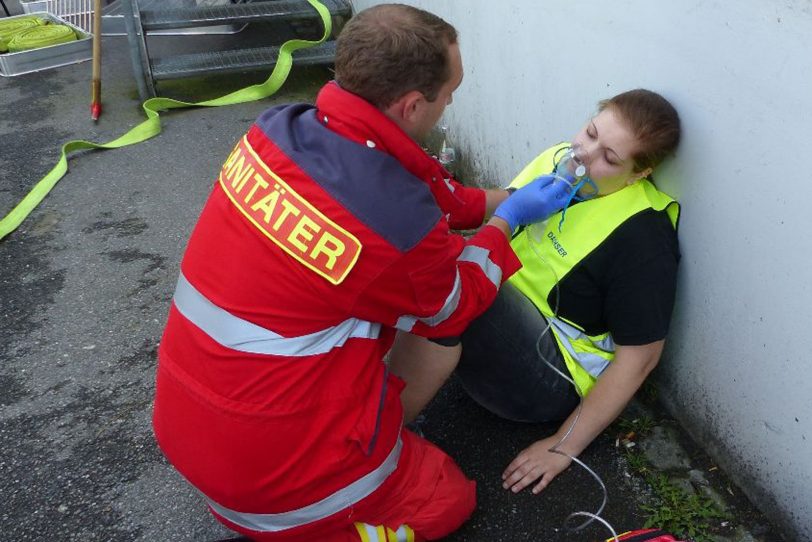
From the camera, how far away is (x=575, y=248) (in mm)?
2111

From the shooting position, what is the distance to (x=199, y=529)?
2178 millimetres

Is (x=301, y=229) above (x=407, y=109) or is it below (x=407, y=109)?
below

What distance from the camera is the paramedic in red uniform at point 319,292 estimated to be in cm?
156

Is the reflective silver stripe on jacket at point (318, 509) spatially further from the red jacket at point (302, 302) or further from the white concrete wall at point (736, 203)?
the white concrete wall at point (736, 203)

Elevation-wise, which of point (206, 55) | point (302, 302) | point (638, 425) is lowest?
point (206, 55)

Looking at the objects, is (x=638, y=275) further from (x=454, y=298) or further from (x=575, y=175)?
(x=454, y=298)

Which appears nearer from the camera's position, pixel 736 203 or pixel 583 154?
pixel 736 203

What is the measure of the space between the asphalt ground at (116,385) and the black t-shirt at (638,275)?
484 mm

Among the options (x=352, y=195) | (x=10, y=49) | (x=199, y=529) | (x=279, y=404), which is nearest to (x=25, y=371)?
(x=199, y=529)

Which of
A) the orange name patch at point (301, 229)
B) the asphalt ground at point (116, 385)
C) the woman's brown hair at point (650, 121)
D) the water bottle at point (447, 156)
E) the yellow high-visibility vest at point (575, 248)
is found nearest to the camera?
the orange name patch at point (301, 229)

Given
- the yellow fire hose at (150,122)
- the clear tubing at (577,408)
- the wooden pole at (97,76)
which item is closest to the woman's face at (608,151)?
the clear tubing at (577,408)

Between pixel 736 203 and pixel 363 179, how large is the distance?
95 cm

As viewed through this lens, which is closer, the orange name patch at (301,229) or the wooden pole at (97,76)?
the orange name patch at (301,229)

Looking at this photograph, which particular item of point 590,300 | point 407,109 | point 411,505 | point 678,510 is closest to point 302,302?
point 407,109
